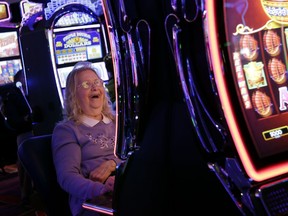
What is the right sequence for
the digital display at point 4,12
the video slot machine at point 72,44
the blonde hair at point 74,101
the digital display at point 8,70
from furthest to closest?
1. the digital display at point 8,70
2. the digital display at point 4,12
3. the video slot machine at point 72,44
4. the blonde hair at point 74,101

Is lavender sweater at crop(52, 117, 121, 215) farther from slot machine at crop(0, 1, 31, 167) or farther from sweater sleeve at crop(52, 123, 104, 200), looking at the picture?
slot machine at crop(0, 1, 31, 167)

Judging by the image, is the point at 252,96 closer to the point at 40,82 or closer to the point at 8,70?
the point at 40,82

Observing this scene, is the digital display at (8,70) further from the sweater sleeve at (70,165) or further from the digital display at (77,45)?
the sweater sleeve at (70,165)

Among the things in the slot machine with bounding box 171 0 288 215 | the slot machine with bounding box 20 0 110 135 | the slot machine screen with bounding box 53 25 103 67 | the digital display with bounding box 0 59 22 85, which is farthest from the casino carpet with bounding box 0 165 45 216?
the slot machine with bounding box 171 0 288 215

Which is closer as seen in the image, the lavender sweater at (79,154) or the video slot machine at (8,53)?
the lavender sweater at (79,154)

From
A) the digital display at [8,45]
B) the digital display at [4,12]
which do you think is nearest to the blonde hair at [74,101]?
the digital display at [4,12]

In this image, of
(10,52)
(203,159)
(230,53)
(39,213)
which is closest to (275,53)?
(230,53)

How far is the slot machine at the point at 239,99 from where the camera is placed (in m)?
1.11

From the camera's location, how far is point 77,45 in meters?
4.84

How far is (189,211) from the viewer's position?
1.26m

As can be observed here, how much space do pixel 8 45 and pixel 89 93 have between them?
5552mm

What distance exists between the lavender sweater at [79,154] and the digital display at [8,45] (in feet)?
18.2

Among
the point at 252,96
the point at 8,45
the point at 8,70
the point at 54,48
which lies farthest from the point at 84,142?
the point at 8,45

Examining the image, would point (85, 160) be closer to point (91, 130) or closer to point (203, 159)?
point (91, 130)
